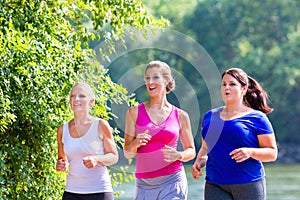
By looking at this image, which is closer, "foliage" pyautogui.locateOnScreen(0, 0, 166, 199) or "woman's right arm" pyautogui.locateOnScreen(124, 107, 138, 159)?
"woman's right arm" pyautogui.locateOnScreen(124, 107, 138, 159)

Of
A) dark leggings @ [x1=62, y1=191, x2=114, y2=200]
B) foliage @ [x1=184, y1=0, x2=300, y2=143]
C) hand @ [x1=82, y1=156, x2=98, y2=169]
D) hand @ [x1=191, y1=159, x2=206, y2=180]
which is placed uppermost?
foliage @ [x1=184, y1=0, x2=300, y2=143]

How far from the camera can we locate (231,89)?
5.80 metres

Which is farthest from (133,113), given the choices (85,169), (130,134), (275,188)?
(275,188)

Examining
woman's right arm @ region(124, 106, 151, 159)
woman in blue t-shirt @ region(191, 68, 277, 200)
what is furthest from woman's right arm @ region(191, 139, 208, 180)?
woman's right arm @ region(124, 106, 151, 159)

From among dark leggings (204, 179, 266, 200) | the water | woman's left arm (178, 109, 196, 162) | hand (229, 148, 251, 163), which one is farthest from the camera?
the water

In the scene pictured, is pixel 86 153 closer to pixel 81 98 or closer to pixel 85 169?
pixel 85 169

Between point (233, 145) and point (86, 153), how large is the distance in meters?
Result: 1.00

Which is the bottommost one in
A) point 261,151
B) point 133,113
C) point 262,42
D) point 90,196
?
point 90,196

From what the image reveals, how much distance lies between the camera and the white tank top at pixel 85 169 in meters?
5.72

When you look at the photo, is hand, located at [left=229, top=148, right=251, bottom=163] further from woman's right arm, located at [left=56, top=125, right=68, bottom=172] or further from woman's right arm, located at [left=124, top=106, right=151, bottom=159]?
woman's right arm, located at [left=56, top=125, right=68, bottom=172]

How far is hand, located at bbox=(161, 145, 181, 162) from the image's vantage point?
568 cm

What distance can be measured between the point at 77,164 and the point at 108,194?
0.97ft

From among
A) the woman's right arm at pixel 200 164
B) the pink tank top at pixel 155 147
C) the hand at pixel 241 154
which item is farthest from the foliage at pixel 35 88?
the hand at pixel 241 154

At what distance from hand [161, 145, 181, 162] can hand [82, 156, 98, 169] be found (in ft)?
1.58
